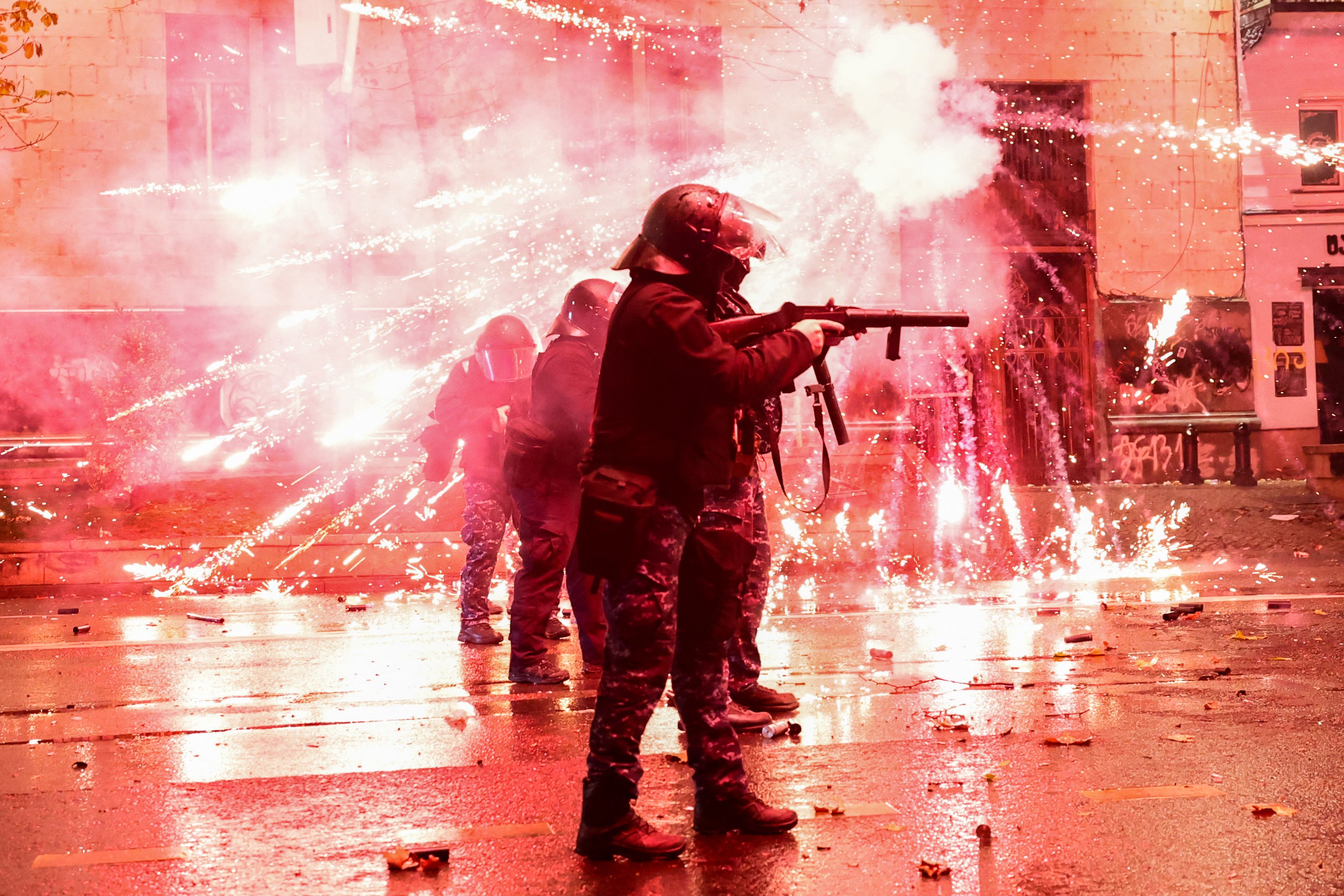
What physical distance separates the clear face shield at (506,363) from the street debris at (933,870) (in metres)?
4.80

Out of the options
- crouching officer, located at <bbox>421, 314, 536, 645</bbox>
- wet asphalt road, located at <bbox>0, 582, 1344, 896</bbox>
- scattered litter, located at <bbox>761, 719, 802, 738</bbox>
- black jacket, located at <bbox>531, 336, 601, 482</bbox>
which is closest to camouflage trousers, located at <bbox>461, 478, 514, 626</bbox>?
crouching officer, located at <bbox>421, 314, 536, 645</bbox>

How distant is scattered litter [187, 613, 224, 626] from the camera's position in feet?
27.5

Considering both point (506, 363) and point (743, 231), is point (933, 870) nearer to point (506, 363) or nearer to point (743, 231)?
point (743, 231)

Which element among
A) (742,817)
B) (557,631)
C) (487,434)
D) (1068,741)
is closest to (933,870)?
(742,817)

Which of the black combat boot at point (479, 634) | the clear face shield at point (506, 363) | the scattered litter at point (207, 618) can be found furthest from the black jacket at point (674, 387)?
the scattered litter at point (207, 618)

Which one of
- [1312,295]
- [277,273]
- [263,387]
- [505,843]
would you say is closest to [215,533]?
[263,387]

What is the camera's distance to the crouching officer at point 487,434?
7.54m

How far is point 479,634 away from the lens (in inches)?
288

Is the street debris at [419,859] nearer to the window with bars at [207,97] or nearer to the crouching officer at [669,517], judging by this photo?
the crouching officer at [669,517]

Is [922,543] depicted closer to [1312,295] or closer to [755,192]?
[755,192]

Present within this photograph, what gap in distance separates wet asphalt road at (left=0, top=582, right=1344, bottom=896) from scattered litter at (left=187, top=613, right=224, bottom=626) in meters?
0.68

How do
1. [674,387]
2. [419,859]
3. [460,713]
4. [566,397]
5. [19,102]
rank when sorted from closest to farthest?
[419,859] → [674,387] → [460,713] → [566,397] → [19,102]

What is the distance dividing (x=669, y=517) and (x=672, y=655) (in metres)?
0.39

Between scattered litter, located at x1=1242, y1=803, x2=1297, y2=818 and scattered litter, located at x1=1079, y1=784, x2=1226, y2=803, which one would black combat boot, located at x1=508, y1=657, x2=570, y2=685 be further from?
scattered litter, located at x1=1242, y1=803, x2=1297, y2=818
